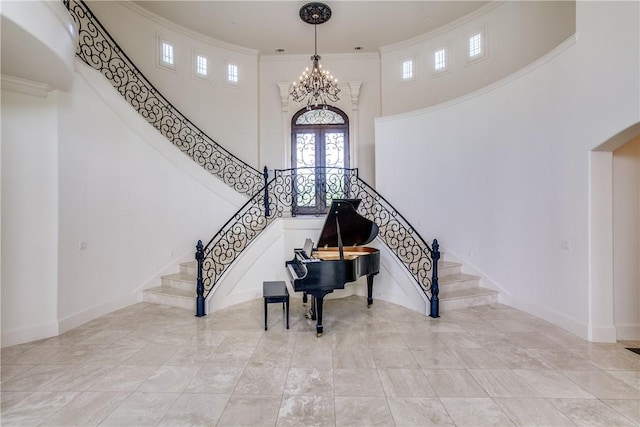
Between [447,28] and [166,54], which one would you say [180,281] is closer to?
[166,54]

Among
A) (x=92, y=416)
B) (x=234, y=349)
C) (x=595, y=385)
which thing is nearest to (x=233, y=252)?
(x=234, y=349)

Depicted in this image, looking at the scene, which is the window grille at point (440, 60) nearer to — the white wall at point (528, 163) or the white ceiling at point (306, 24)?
the white ceiling at point (306, 24)

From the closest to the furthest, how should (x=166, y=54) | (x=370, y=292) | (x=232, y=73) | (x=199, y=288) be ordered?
(x=199, y=288) < (x=370, y=292) < (x=166, y=54) < (x=232, y=73)

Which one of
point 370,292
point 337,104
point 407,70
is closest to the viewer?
point 370,292

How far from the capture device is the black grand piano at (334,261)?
4.12 metres

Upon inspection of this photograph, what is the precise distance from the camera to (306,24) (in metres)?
7.33

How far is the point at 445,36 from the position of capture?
7.71 meters

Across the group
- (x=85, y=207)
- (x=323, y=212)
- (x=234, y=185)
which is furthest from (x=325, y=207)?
(x=85, y=207)

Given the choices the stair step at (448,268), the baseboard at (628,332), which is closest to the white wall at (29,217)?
the stair step at (448,268)

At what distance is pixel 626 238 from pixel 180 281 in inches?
267

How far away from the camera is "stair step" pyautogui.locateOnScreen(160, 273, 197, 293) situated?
18.5 feet

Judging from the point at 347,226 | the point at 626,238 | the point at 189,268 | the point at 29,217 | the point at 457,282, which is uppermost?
the point at 29,217

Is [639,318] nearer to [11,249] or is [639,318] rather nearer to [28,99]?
[11,249]

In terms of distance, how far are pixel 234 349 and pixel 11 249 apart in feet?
10.2
